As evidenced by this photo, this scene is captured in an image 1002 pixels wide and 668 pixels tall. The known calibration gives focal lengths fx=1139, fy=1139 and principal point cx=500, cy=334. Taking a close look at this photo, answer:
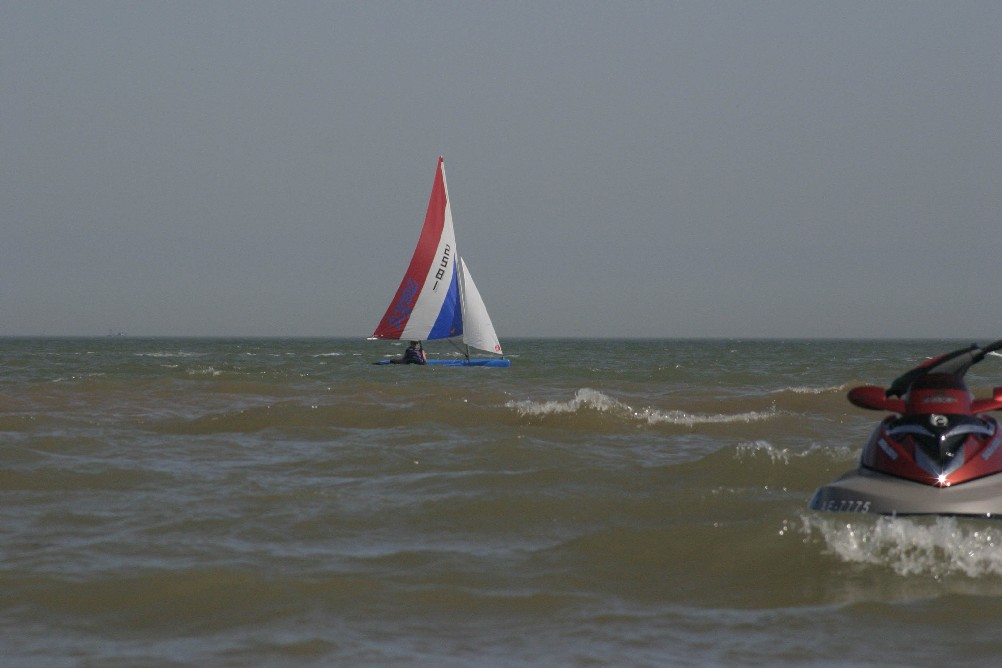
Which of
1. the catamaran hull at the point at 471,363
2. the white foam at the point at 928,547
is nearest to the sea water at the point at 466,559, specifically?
the white foam at the point at 928,547

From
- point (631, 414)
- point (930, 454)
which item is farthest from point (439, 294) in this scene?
point (930, 454)

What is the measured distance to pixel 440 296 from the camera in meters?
38.9

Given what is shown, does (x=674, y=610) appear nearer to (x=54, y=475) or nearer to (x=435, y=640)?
(x=435, y=640)

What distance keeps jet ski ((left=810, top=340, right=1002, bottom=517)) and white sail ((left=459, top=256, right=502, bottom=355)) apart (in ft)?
108

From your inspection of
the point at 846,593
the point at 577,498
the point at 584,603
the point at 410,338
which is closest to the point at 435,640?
the point at 584,603

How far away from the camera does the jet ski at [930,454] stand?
18.4 ft

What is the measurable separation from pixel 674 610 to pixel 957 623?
117 centimetres

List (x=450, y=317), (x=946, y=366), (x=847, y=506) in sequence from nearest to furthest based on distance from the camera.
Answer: (x=847, y=506)
(x=946, y=366)
(x=450, y=317)

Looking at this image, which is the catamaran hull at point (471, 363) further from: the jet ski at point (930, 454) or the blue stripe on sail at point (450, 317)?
the jet ski at point (930, 454)

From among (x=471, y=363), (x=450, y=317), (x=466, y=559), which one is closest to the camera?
(x=466, y=559)

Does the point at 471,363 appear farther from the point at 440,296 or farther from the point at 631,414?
the point at 631,414

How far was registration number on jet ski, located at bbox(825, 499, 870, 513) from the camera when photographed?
5.79 meters

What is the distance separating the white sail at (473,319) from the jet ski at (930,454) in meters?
32.9

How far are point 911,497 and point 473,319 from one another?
33.7 meters
